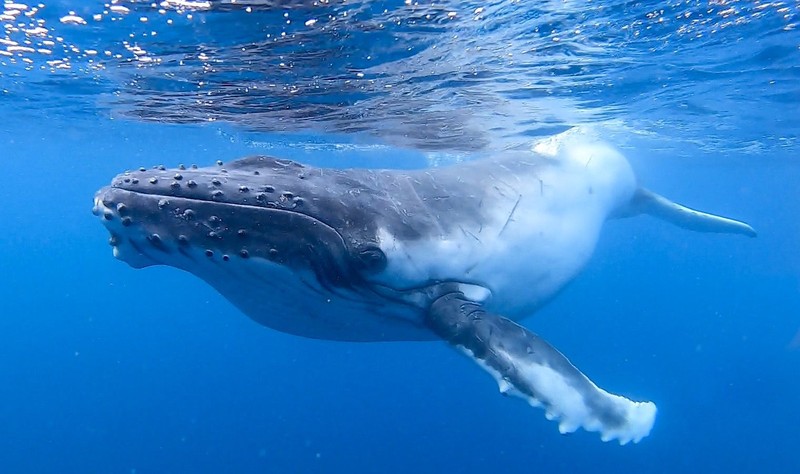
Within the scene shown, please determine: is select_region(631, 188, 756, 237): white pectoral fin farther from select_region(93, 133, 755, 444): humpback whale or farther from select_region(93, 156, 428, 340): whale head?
select_region(93, 156, 428, 340): whale head

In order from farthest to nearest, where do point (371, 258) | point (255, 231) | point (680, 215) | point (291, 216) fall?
point (680, 215)
point (371, 258)
point (291, 216)
point (255, 231)

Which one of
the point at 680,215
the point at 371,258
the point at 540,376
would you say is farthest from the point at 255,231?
the point at 680,215

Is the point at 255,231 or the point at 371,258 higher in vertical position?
the point at 255,231

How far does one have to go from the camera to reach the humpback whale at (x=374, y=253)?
5254 mm

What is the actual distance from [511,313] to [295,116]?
1464cm

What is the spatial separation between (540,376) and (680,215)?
409 inches

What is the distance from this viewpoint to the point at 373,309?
21.3ft

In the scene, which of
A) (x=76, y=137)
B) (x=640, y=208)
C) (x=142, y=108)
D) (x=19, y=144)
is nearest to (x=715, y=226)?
(x=640, y=208)

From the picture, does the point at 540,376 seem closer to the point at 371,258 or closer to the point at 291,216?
the point at 371,258

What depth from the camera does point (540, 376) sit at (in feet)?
19.1

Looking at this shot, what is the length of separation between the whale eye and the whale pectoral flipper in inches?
36.3

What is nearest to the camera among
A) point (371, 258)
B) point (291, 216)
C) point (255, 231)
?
point (255, 231)

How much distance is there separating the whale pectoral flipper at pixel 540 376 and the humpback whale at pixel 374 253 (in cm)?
1

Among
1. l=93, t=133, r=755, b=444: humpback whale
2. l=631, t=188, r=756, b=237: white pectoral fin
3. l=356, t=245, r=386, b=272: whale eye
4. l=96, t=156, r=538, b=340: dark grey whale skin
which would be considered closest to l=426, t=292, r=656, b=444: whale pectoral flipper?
l=93, t=133, r=755, b=444: humpback whale
